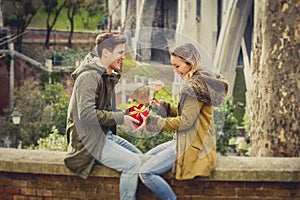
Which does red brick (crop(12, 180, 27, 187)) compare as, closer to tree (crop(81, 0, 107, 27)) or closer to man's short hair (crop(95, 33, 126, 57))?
man's short hair (crop(95, 33, 126, 57))

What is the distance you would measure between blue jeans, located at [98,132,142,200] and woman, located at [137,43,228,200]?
0.07m

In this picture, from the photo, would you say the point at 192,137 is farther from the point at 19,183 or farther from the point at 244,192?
the point at 19,183

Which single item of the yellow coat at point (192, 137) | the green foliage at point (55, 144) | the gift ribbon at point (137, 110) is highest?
the gift ribbon at point (137, 110)

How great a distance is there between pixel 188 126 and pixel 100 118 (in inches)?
25.7

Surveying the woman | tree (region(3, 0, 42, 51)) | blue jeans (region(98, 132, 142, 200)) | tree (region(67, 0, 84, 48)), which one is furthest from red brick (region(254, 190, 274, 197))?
tree (region(67, 0, 84, 48))

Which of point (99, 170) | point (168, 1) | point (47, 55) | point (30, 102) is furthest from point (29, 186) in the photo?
point (168, 1)

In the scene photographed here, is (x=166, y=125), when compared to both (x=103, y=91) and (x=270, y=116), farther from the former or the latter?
(x=270, y=116)

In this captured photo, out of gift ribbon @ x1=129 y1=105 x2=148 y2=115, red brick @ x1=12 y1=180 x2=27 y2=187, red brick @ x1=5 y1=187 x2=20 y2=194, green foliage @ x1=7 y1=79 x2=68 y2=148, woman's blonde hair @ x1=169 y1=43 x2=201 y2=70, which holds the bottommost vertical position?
green foliage @ x1=7 y1=79 x2=68 y2=148

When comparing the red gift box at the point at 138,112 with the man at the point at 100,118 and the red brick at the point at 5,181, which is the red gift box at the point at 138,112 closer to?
the man at the point at 100,118

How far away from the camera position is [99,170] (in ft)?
14.9

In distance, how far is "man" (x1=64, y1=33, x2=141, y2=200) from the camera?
416cm

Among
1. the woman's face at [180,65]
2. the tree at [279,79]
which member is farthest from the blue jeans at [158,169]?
the tree at [279,79]

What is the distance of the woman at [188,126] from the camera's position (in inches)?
164

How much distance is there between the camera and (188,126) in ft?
13.7
